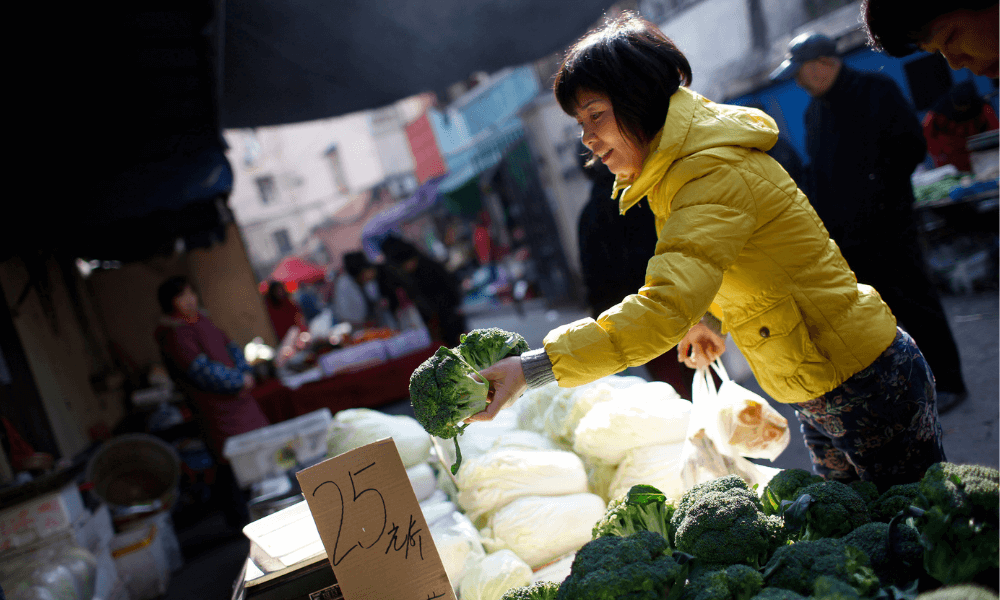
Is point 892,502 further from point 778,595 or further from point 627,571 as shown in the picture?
point 627,571

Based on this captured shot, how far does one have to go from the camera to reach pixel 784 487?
1.45 meters

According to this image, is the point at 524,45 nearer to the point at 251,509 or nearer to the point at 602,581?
the point at 251,509

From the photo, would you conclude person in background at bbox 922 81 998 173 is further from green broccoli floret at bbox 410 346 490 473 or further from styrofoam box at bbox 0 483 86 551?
styrofoam box at bbox 0 483 86 551

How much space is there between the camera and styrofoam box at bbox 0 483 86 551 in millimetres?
3562

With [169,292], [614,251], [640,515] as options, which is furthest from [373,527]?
[169,292]

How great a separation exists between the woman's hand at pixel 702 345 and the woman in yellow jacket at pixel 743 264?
0.27 m

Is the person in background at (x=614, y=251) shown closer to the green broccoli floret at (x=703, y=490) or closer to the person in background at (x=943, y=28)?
the green broccoli floret at (x=703, y=490)

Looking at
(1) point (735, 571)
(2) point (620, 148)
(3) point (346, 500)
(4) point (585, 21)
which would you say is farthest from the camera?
(4) point (585, 21)

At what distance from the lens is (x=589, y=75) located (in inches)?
57.4

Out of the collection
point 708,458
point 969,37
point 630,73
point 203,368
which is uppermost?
point 630,73

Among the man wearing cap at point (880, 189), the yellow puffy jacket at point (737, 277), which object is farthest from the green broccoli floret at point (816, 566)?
the man wearing cap at point (880, 189)

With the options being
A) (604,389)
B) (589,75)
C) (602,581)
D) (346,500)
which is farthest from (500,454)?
(589,75)

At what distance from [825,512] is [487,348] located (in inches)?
31.3

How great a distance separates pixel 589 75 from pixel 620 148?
194 millimetres
